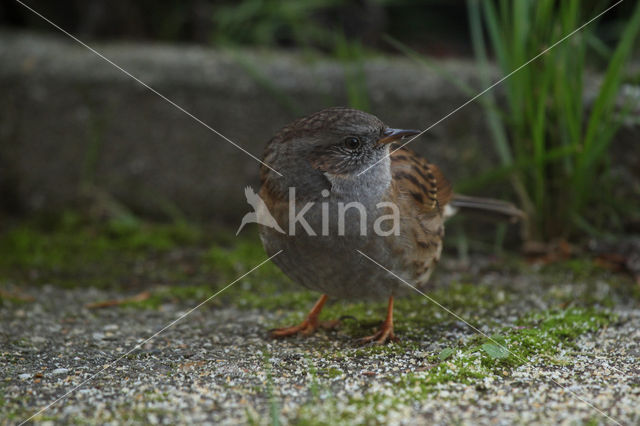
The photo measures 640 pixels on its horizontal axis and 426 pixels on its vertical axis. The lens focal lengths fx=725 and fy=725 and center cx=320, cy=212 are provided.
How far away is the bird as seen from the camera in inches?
133

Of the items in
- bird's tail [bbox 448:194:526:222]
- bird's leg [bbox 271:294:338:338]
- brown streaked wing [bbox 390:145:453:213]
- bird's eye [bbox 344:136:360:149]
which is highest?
bird's eye [bbox 344:136:360:149]

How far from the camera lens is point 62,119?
18.1 feet

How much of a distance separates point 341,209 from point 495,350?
0.94 m

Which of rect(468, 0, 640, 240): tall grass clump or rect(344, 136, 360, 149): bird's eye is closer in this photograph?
rect(344, 136, 360, 149): bird's eye

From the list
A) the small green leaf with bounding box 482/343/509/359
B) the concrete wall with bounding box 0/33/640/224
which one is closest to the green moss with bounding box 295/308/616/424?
the small green leaf with bounding box 482/343/509/359

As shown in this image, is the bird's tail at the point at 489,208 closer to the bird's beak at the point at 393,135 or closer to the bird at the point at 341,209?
the bird at the point at 341,209

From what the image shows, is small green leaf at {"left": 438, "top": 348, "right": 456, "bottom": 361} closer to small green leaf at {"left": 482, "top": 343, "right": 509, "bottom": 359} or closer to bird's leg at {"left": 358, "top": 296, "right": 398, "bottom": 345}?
small green leaf at {"left": 482, "top": 343, "right": 509, "bottom": 359}

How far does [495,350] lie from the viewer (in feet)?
10.5

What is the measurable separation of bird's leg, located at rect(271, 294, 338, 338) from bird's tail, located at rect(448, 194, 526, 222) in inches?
45.4

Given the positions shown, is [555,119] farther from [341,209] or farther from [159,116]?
[159,116]

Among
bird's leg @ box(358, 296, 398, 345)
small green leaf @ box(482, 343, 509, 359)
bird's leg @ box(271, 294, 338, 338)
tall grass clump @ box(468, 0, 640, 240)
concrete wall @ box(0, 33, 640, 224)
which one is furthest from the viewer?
concrete wall @ box(0, 33, 640, 224)

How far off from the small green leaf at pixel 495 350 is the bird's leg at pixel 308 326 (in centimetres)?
96

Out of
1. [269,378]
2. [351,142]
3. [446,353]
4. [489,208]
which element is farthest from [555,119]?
[269,378]

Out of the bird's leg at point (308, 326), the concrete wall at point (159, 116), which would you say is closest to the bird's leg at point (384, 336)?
the bird's leg at point (308, 326)
